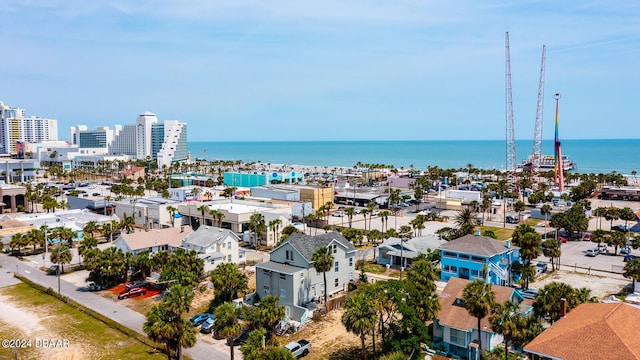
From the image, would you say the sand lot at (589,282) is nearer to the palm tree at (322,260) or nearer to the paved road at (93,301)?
the palm tree at (322,260)

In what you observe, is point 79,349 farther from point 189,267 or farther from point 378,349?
point 378,349

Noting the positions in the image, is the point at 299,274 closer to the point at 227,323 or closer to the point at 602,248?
the point at 227,323

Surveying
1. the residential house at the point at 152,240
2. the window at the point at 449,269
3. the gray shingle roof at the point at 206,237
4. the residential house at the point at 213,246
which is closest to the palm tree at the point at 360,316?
the window at the point at 449,269

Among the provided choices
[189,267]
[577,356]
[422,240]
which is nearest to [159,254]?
[189,267]

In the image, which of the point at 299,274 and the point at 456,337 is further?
the point at 299,274

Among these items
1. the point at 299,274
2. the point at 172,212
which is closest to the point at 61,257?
the point at 172,212

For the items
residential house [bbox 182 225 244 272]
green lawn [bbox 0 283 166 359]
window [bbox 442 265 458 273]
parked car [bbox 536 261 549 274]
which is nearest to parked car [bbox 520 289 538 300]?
window [bbox 442 265 458 273]
